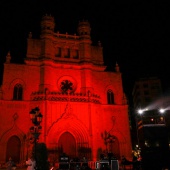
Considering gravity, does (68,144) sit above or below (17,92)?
below

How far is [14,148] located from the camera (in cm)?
2767

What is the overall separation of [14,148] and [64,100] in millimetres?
8154

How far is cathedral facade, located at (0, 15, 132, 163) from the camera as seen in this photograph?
91.7 feet

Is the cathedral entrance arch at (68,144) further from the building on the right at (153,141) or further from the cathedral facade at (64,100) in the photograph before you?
the building on the right at (153,141)

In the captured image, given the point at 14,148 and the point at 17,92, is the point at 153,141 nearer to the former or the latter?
the point at 14,148

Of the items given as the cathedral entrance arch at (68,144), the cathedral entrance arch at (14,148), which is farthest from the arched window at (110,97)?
the cathedral entrance arch at (14,148)

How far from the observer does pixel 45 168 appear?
502 inches

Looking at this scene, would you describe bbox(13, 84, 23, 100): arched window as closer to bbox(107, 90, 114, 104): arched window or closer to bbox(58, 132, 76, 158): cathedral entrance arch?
bbox(58, 132, 76, 158): cathedral entrance arch

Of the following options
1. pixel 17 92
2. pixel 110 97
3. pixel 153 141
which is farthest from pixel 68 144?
pixel 153 141

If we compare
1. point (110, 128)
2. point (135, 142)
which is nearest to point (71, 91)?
point (110, 128)

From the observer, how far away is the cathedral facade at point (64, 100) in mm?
27938

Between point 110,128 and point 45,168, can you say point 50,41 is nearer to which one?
point 110,128

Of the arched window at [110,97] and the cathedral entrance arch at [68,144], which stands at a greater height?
the arched window at [110,97]

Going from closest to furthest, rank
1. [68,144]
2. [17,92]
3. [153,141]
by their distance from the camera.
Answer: [153,141] < [68,144] < [17,92]
